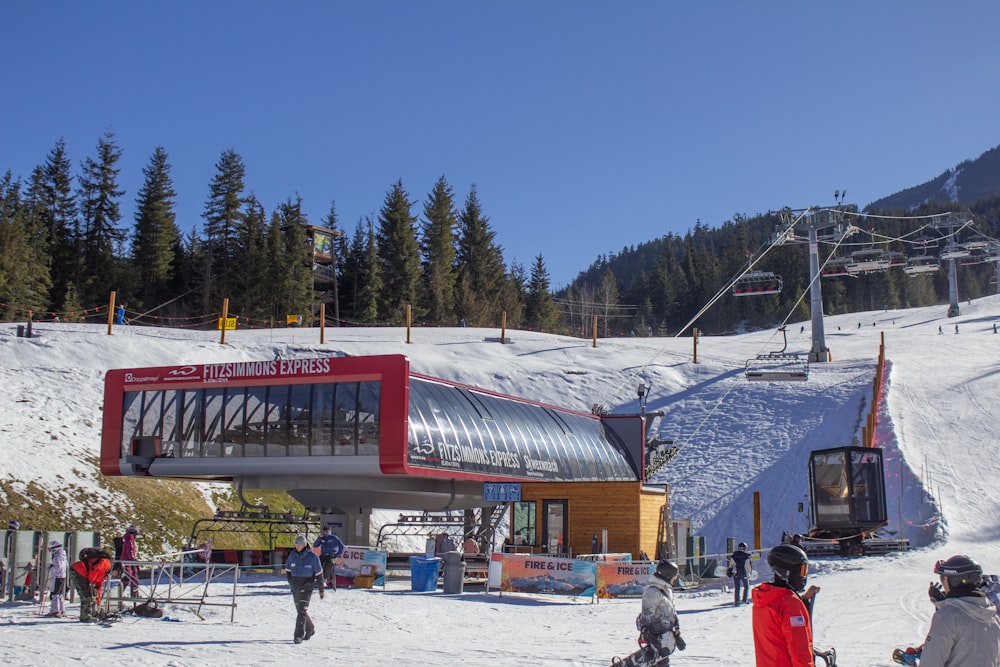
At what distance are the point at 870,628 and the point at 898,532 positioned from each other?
14.9m

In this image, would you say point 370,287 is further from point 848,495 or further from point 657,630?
point 657,630

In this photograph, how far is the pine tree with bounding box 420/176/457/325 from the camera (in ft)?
275

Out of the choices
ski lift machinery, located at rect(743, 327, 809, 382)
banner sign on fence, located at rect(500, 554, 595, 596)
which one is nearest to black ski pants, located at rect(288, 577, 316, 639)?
banner sign on fence, located at rect(500, 554, 595, 596)

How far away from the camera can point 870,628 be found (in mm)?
14000

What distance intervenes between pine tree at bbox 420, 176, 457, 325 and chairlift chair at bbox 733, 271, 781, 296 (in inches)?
1382

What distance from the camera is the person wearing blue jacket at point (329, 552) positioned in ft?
55.4

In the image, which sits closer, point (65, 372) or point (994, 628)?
point (994, 628)

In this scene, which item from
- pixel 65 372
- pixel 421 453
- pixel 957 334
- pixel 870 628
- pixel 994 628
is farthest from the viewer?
pixel 957 334

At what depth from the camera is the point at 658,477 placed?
36250 millimetres

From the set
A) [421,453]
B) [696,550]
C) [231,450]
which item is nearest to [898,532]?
[696,550]

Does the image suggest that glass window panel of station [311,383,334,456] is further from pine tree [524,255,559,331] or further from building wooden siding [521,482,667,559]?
pine tree [524,255,559,331]

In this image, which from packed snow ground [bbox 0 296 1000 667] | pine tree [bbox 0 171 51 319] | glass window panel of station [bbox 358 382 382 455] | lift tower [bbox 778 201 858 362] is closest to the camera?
packed snow ground [bbox 0 296 1000 667]

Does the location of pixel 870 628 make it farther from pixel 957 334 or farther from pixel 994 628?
pixel 957 334

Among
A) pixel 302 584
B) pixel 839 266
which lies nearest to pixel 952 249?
pixel 839 266
